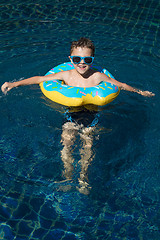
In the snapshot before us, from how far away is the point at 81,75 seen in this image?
13.9ft

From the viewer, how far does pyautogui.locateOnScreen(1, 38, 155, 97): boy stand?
12.9 feet

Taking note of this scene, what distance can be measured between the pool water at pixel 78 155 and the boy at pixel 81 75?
0.49 m

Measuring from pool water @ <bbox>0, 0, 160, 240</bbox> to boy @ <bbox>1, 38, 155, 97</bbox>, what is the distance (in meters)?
0.49

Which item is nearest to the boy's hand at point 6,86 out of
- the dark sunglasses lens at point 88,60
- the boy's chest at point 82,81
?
the boy's chest at point 82,81

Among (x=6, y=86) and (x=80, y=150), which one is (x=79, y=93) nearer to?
(x=80, y=150)

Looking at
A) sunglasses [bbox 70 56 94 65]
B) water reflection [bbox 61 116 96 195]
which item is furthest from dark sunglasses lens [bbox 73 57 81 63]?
water reflection [bbox 61 116 96 195]

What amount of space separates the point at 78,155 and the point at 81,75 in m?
1.08

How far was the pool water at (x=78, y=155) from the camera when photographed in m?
3.23

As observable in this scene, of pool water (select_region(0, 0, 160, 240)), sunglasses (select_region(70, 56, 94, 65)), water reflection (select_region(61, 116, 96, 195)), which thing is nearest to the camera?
pool water (select_region(0, 0, 160, 240))

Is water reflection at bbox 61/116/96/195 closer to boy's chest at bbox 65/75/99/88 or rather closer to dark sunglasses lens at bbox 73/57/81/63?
boy's chest at bbox 65/75/99/88

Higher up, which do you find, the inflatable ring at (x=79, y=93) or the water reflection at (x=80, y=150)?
the inflatable ring at (x=79, y=93)

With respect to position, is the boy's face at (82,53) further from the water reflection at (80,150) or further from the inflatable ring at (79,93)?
the water reflection at (80,150)

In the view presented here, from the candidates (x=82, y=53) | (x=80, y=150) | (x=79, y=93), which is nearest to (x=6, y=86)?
(x=79, y=93)

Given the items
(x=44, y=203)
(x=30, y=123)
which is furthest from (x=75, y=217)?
(x=30, y=123)
